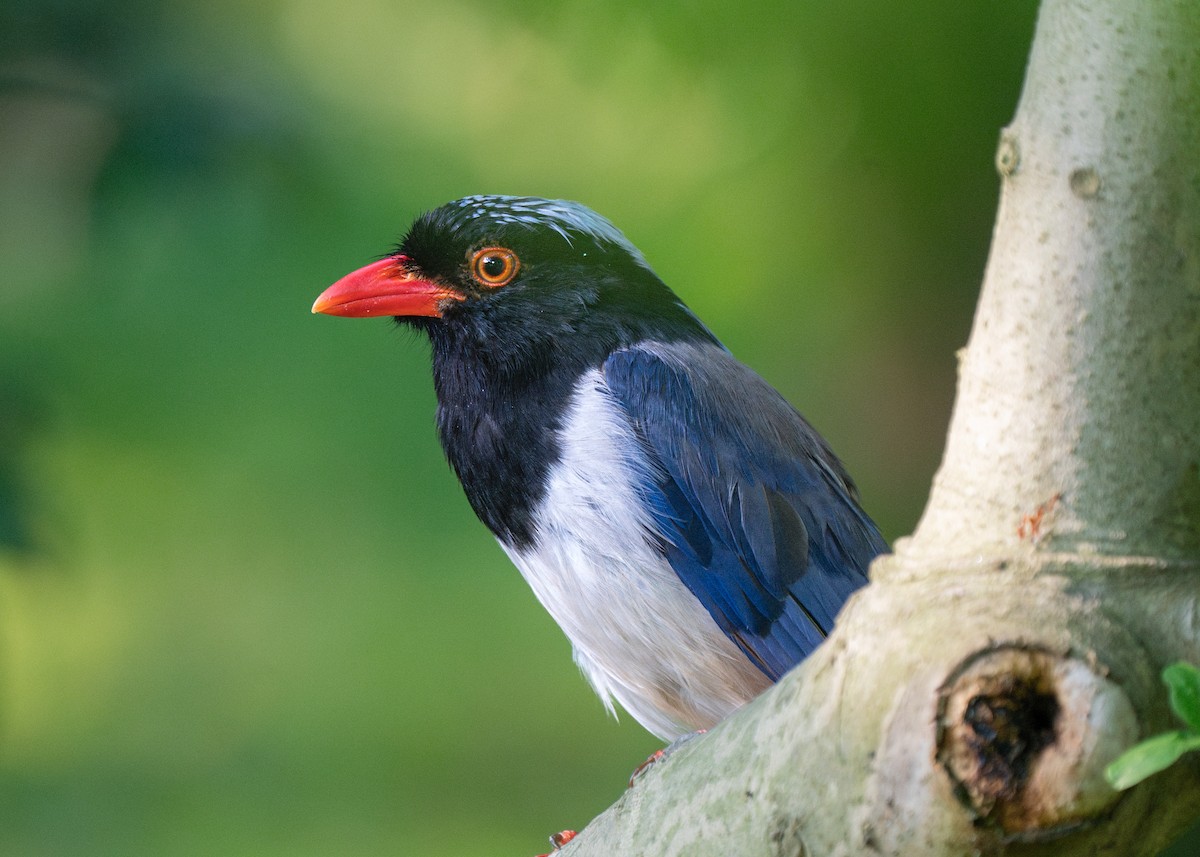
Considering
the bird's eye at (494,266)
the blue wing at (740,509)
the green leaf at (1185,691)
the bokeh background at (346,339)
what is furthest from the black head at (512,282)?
the bokeh background at (346,339)

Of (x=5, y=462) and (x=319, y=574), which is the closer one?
(x=5, y=462)

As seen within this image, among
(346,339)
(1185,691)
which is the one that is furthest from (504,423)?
(346,339)

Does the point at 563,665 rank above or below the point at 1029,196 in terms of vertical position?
above

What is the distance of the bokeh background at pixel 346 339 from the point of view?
16.9 feet

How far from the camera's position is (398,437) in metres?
5.41

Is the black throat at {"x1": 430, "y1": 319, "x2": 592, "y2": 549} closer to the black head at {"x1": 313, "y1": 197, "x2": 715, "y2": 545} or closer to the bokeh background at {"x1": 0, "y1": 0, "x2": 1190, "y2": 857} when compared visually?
the black head at {"x1": 313, "y1": 197, "x2": 715, "y2": 545}

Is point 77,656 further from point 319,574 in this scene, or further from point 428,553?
point 428,553

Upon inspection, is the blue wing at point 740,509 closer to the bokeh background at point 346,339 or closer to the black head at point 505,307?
the black head at point 505,307

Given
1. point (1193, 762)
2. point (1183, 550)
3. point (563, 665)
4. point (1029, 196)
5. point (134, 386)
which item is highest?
point (134, 386)

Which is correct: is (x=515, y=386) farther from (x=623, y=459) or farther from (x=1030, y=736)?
(x=1030, y=736)

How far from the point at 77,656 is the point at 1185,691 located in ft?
16.7

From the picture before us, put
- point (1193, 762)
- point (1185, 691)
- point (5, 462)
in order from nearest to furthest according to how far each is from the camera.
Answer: point (1185, 691), point (1193, 762), point (5, 462)

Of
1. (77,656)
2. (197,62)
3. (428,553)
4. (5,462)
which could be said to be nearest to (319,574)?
(428,553)

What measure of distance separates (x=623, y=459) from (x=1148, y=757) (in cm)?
168
